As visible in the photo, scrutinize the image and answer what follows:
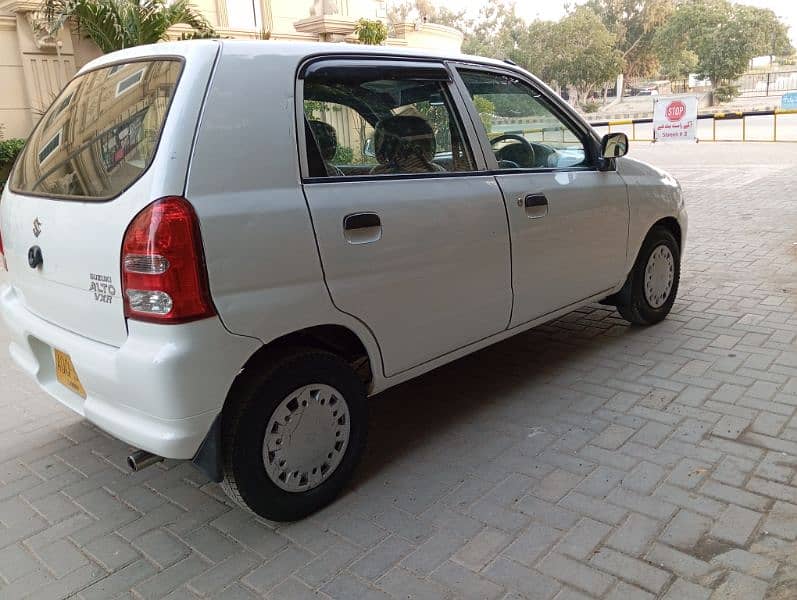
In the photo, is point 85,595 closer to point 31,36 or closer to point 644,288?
point 644,288

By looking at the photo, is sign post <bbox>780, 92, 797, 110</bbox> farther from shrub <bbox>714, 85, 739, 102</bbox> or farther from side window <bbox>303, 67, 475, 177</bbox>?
side window <bbox>303, 67, 475, 177</bbox>

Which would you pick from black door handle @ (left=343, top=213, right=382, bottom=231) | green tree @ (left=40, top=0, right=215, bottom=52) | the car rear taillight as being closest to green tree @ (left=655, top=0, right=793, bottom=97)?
green tree @ (left=40, top=0, right=215, bottom=52)

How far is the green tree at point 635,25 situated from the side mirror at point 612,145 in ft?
187

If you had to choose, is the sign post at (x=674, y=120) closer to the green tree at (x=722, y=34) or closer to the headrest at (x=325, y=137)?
the headrest at (x=325, y=137)

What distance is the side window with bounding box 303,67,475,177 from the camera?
9.41 feet

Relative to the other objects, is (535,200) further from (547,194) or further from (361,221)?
(361,221)

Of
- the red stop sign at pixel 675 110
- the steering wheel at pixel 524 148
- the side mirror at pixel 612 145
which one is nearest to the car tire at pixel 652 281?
the side mirror at pixel 612 145

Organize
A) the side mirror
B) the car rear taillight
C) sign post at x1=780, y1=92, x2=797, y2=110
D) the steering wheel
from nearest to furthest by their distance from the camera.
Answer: the car rear taillight, the steering wheel, the side mirror, sign post at x1=780, y1=92, x2=797, y2=110

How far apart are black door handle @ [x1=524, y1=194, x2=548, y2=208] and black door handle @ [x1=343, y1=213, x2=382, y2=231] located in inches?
41.9

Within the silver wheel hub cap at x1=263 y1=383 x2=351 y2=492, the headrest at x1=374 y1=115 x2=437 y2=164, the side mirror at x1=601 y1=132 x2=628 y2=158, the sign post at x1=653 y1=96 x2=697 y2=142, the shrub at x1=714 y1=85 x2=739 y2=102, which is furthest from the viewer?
the shrub at x1=714 y1=85 x2=739 y2=102

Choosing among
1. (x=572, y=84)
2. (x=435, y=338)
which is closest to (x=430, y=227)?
(x=435, y=338)

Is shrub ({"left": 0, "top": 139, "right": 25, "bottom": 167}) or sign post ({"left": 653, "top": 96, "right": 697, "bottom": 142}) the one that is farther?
sign post ({"left": 653, "top": 96, "right": 697, "bottom": 142})

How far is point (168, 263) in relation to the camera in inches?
90.7

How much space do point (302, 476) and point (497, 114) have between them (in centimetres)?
217
